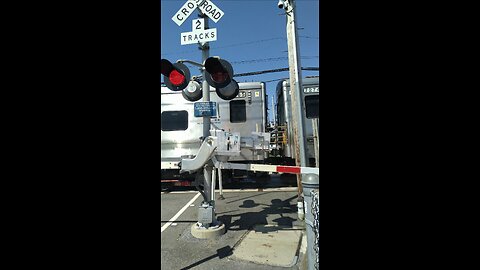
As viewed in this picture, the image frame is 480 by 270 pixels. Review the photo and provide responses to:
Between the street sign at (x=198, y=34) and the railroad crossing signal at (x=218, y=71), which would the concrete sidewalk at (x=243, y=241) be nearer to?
the railroad crossing signal at (x=218, y=71)

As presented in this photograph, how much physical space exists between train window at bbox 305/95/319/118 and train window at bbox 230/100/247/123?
1721 mm

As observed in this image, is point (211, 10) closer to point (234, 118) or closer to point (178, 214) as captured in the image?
point (234, 118)

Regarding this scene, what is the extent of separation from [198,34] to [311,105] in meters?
4.06

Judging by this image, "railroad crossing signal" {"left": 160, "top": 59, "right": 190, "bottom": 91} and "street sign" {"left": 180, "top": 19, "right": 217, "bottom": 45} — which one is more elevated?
"street sign" {"left": 180, "top": 19, "right": 217, "bottom": 45}

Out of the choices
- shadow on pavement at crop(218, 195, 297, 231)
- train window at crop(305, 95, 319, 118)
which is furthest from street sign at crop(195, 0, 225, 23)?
train window at crop(305, 95, 319, 118)

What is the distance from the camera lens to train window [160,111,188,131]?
7562 millimetres

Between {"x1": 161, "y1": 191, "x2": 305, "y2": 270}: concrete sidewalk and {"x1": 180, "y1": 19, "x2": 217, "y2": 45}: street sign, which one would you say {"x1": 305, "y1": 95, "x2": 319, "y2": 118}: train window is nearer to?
{"x1": 161, "y1": 191, "x2": 305, "y2": 270}: concrete sidewalk

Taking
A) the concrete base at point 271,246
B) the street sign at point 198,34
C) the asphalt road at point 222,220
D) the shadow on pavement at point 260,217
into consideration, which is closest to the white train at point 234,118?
the asphalt road at point 222,220

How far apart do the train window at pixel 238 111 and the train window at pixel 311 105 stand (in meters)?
Answer: 1.72

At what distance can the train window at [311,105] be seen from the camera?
6.85 metres

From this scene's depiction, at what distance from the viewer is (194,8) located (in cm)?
370
